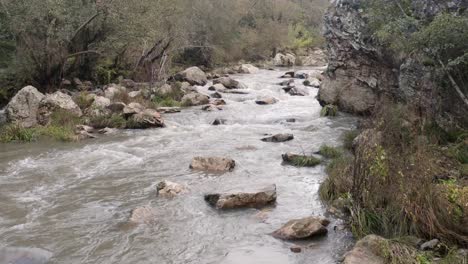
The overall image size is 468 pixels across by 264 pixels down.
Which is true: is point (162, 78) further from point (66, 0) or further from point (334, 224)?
point (334, 224)

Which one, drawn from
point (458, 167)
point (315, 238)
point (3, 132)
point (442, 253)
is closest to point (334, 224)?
point (315, 238)

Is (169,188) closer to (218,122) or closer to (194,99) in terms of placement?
(218,122)

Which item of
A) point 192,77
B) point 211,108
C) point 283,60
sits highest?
point 192,77

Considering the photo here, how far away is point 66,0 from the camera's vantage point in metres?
21.1

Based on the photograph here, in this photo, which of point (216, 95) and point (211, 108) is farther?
point (216, 95)

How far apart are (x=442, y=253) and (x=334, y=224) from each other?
7.14 ft

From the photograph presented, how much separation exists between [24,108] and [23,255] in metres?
11.3

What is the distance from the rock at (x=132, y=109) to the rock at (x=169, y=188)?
8.58m

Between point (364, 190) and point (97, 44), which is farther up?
point (97, 44)

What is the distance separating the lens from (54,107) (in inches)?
711

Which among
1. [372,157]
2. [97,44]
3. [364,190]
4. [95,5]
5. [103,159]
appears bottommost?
[103,159]

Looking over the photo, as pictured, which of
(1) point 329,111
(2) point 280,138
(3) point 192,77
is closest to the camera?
(2) point 280,138

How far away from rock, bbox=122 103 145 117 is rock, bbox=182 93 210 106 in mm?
3204

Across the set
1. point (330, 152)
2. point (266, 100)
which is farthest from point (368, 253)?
point (266, 100)
